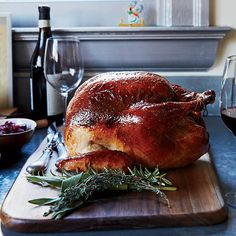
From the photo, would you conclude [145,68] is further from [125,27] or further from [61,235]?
[61,235]

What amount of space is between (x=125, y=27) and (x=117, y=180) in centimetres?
59

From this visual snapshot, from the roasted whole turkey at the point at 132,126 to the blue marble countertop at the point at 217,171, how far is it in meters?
0.08

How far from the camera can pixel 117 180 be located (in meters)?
0.66

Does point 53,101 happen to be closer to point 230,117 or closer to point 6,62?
point 6,62

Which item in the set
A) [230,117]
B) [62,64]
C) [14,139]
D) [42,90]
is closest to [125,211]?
[230,117]

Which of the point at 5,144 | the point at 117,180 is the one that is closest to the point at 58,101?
the point at 5,144

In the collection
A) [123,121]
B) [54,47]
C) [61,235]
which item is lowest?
[61,235]


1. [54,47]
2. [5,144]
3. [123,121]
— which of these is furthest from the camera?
[54,47]

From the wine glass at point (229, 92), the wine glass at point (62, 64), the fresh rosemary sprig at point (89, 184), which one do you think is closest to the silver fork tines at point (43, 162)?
the fresh rosemary sprig at point (89, 184)

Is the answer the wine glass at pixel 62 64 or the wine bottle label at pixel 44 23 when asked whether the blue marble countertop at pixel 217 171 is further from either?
the wine bottle label at pixel 44 23

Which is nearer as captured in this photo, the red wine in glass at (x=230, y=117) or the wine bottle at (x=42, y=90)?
the red wine in glass at (x=230, y=117)

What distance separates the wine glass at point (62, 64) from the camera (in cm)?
104

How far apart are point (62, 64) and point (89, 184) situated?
1.51ft

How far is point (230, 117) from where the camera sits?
704mm
